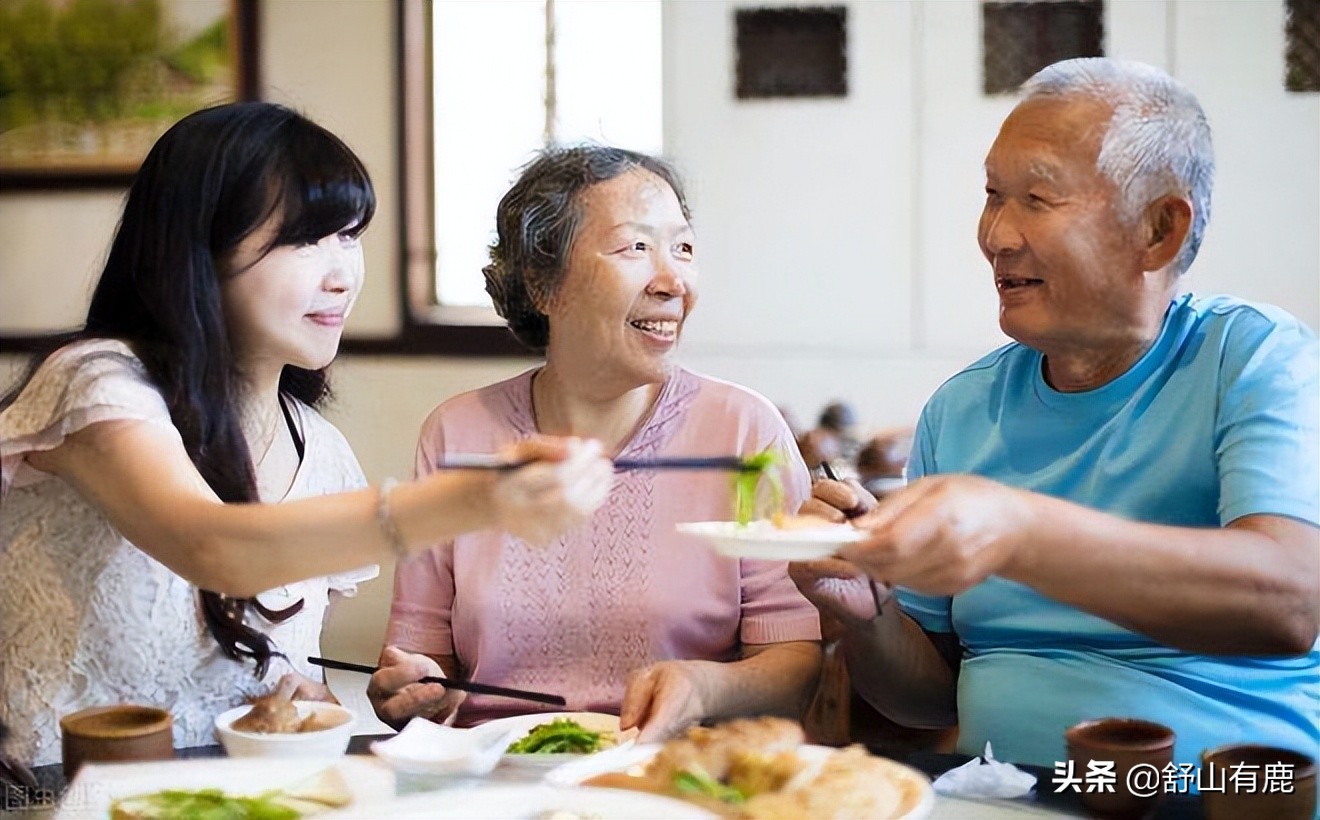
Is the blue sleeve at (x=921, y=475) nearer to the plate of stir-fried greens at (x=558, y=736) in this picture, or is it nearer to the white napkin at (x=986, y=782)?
the white napkin at (x=986, y=782)

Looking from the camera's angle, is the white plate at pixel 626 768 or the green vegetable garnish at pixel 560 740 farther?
the green vegetable garnish at pixel 560 740

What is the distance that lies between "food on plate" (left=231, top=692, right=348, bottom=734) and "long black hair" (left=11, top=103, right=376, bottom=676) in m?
0.05

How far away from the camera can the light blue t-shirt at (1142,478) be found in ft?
4.27

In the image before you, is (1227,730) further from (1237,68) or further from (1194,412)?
(1237,68)

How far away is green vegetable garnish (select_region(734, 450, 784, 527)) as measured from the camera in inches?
54.6

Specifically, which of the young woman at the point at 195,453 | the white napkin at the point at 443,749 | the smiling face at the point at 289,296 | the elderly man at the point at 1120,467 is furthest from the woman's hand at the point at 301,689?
the elderly man at the point at 1120,467

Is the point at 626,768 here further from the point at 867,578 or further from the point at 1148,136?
the point at 1148,136

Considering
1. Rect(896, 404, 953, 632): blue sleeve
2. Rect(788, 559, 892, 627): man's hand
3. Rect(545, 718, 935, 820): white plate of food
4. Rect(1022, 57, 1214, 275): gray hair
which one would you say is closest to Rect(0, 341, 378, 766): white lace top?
Rect(545, 718, 935, 820): white plate of food

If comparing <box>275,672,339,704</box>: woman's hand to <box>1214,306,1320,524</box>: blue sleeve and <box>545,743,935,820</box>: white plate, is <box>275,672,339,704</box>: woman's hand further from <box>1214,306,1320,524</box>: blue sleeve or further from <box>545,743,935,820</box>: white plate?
<box>1214,306,1320,524</box>: blue sleeve

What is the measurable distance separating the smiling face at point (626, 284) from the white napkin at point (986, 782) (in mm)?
480

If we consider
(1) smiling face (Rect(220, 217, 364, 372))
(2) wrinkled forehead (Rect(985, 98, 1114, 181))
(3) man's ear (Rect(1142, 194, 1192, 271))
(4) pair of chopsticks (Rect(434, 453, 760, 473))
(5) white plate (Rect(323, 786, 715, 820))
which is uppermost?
(2) wrinkled forehead (Rect(985, 98, 1114, 181))

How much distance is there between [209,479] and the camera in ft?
4.61

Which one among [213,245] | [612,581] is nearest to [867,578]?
[612,581]

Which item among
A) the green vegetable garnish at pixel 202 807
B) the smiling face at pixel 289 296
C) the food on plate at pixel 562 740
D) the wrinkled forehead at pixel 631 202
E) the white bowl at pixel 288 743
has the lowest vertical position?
the green vegetable garnish at pixel 202 807
